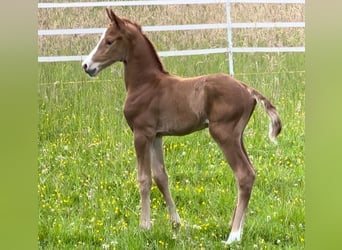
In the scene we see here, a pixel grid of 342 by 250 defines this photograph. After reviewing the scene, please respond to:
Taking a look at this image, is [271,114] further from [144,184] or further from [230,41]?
[144,184]

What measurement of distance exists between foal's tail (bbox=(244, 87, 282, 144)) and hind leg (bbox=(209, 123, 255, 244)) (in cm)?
13

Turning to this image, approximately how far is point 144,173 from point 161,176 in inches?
2.7

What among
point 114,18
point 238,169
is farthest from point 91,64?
point 238,169

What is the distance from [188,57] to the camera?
8.89ft

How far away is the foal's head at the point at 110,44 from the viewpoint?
2627 mm

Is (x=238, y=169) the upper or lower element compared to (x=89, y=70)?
lower

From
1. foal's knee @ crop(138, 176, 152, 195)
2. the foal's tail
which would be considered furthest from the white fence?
foal's knee @ crop(138, 176, 152, 195)

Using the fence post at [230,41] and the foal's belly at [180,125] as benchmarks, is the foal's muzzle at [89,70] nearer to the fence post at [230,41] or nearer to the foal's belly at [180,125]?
the foal's belly at [180,125]

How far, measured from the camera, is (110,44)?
2.63m

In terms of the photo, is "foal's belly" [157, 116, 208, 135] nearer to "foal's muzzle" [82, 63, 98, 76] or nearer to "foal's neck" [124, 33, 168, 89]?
"foal's neck" [124, 33, 168, 89]
